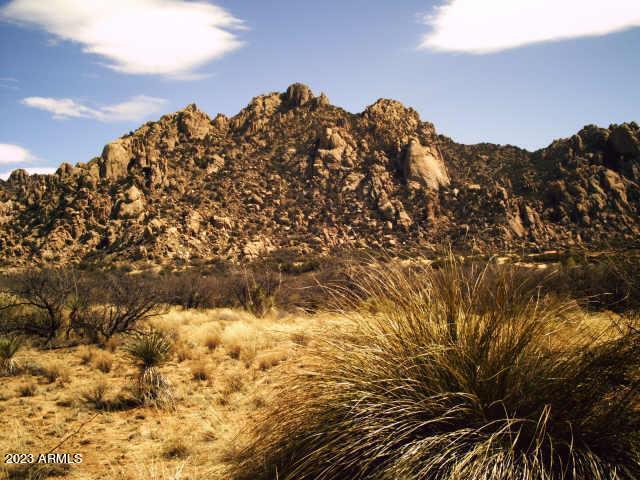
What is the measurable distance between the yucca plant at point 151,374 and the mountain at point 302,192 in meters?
31.1

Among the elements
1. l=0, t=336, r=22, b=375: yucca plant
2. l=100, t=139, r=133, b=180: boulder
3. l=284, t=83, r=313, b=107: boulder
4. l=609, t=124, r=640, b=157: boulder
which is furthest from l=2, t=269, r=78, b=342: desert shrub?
l=284, t=83, r=313, b=107: boulder

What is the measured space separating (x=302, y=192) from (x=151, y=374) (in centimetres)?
4662

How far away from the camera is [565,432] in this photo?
7.07ft

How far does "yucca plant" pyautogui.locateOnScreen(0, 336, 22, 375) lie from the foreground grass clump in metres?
6.96

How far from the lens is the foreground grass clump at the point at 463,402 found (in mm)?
2041

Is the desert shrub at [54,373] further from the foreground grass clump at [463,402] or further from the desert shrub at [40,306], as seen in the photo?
the foreground grass clump at [463,402]

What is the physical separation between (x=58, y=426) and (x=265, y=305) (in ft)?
35.3

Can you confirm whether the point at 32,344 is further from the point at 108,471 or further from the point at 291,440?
the point at 291,440

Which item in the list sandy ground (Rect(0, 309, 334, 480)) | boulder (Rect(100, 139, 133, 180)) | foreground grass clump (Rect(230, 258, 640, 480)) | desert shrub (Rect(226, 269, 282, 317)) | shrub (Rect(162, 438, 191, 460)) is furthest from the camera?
boulder (Rect(100, 139, 133, 180))

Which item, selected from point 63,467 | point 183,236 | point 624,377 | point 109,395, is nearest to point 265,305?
point 109,395

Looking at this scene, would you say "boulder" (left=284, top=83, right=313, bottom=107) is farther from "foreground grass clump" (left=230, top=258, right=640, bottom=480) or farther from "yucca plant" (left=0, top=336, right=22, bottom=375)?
"foreground grass clump" (left=230, top=258, right=640, bottom=480)

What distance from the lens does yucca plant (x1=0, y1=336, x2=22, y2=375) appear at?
7.51m

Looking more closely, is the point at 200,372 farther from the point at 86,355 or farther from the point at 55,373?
the point at 86,355

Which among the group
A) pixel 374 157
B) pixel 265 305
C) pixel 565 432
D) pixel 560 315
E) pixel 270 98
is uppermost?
pixel 270 98
